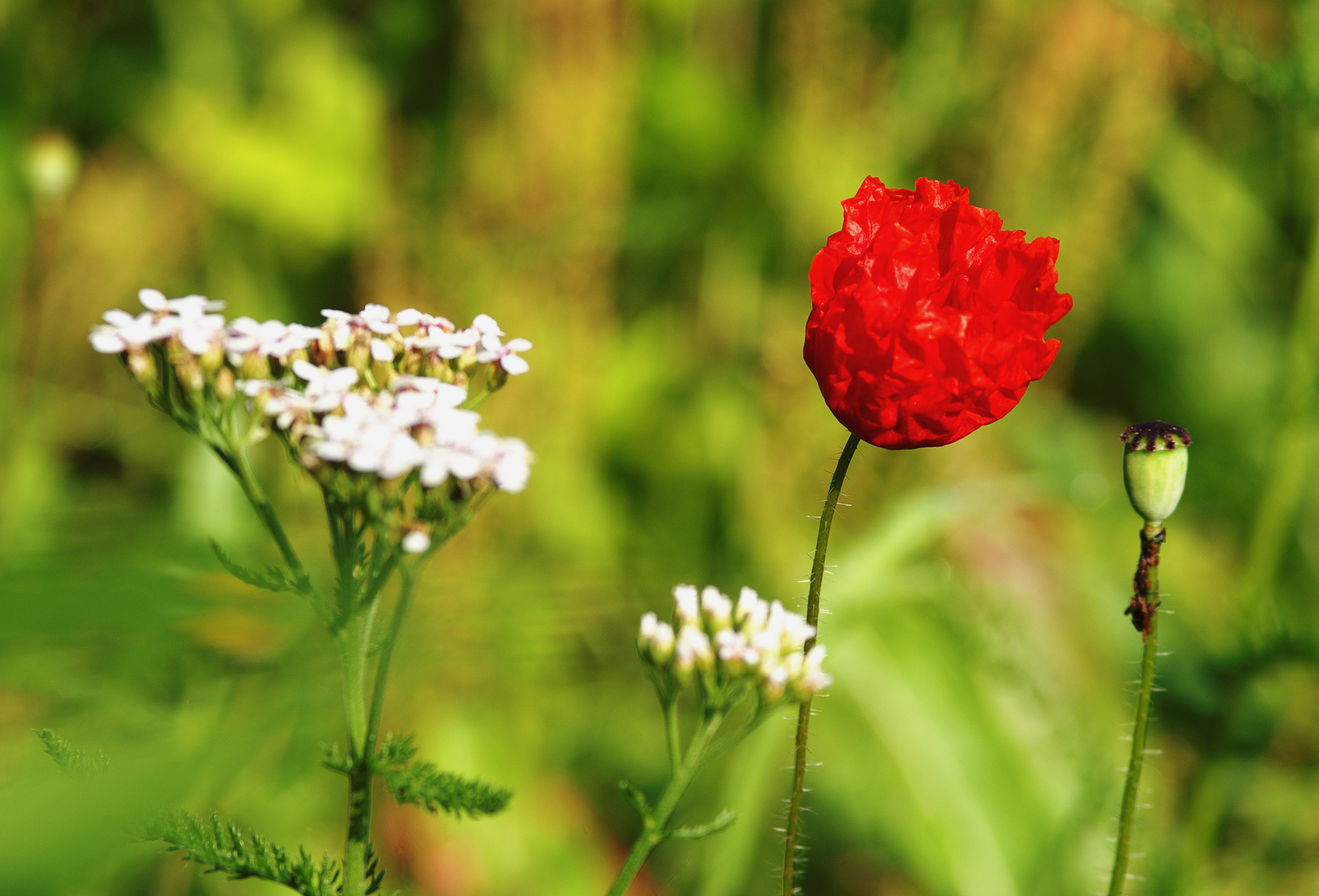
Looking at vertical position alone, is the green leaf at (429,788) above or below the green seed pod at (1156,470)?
below

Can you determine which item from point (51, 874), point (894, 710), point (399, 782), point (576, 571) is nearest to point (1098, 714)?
point (894, 710)

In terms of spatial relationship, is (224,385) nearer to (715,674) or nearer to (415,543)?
(415,543)

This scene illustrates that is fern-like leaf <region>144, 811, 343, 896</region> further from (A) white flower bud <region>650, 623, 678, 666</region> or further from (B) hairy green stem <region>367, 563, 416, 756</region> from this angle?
(A) white flower bud <region>650, 623, 678, 666</region>

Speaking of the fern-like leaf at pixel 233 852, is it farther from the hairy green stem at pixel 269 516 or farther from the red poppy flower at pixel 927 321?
the red poppy flower at pixel 927 321

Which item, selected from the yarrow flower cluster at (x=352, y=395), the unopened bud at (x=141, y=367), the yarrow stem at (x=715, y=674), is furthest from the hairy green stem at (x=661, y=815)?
the unopened bud at (x=141, y=367)

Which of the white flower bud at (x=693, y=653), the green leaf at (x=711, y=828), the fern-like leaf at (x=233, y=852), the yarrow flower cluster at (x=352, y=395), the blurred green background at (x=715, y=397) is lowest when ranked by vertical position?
the fern-like leaf at (x=233, y=852)

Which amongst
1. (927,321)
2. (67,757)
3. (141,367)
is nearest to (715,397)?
(927,321)

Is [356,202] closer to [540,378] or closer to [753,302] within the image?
[540,378]
